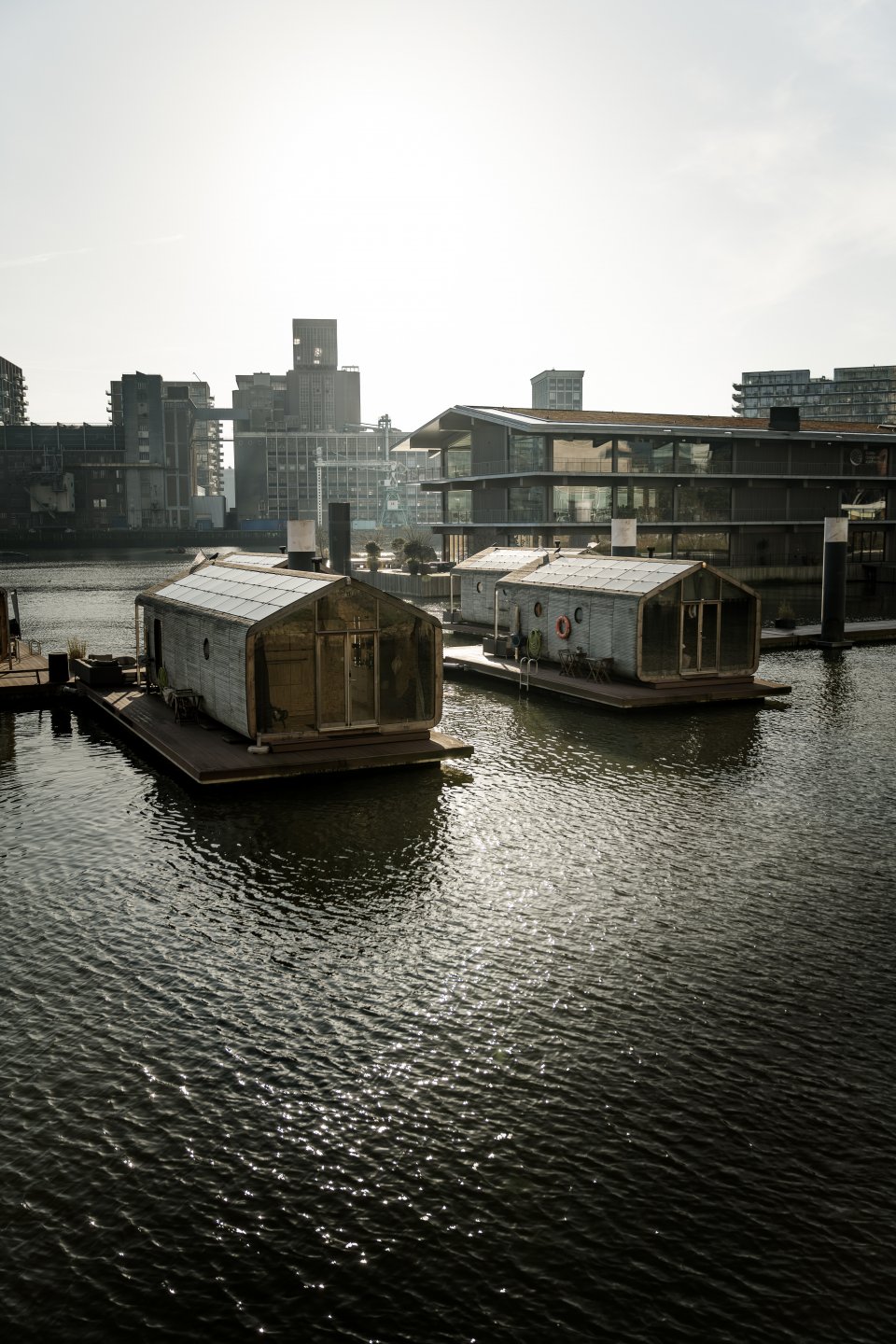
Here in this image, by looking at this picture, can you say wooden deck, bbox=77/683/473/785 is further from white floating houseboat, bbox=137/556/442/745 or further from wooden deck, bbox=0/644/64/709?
wooden deck, bbox=0/644/64/709

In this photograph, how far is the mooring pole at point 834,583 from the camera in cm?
4706

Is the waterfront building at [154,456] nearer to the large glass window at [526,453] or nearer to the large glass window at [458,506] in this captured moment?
the large glass window at [458,506]

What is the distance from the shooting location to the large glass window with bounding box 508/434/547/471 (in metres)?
72.9

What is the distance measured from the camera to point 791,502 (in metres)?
81.4

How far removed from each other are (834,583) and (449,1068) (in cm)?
3954

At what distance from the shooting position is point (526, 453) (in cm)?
7431

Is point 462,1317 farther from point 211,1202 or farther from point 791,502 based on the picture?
point 791,502

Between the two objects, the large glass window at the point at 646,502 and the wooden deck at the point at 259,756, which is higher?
the large glass window at the point at 646,502

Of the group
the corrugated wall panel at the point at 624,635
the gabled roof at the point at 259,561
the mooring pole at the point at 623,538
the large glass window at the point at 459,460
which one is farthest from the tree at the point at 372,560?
the corrugated wall panel at the point at 624,635

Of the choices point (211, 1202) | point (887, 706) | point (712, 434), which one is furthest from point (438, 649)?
point (712, 434)

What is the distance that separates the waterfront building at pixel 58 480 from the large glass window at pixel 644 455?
12920cm

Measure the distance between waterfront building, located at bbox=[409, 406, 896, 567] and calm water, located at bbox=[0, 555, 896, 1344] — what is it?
5252 centimetres

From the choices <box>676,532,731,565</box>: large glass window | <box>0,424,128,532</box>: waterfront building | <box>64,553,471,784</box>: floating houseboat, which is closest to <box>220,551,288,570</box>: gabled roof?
<box>64,553,471,784</box>: floating houseboat

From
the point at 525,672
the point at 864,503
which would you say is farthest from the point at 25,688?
the point at 864,503
